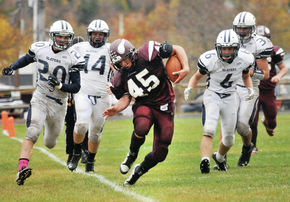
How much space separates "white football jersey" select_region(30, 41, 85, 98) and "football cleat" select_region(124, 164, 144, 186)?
1.68m

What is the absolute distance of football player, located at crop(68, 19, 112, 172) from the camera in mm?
9094

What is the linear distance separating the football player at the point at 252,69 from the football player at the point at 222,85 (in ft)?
1.81

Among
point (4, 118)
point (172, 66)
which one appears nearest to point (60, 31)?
point (172, 66)

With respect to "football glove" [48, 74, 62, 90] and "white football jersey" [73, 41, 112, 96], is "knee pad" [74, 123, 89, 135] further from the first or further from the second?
"football glove" [48, 74, 62, 90]

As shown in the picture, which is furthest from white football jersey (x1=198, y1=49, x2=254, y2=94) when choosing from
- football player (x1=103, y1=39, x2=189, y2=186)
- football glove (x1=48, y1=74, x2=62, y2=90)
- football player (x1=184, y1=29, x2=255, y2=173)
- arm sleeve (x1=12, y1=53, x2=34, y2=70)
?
arm sleeve (x1=12, y1=53, x2=34, y2=70)

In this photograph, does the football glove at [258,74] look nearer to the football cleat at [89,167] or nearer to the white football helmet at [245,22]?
the white football helmet at [245,22]

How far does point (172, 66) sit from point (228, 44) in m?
1.36

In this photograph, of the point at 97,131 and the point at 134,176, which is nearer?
the point at 134,176

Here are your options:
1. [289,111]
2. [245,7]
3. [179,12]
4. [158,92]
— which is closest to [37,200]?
[158,92]

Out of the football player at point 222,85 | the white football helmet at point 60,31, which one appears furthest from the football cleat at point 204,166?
the white football helmet at point 60,31

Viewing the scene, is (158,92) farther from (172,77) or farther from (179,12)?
(179,12)

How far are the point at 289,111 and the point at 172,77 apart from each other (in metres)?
19.0

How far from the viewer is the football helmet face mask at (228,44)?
27.5 ft

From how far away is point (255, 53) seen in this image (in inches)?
385
